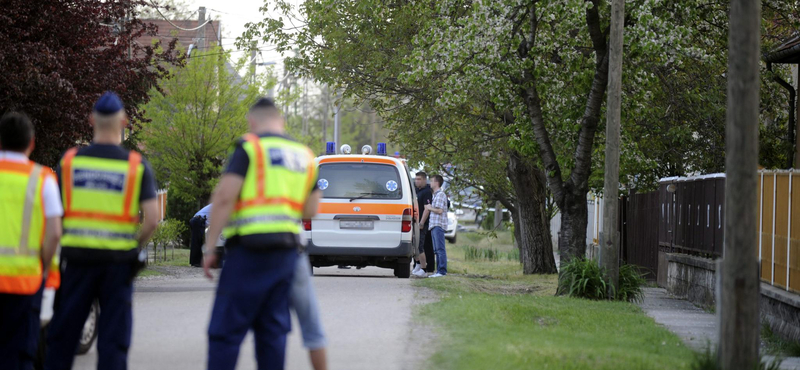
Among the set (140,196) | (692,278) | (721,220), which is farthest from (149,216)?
(692,278)

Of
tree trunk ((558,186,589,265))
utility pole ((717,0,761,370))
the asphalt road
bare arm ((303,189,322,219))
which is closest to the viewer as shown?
bare arm ((303,189,322,219))

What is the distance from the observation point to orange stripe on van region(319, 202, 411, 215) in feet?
51.1

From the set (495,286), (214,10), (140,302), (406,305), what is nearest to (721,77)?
(495,286)

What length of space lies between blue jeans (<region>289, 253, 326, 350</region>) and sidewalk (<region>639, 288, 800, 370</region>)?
3.60m

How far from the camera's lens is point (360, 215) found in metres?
15.6

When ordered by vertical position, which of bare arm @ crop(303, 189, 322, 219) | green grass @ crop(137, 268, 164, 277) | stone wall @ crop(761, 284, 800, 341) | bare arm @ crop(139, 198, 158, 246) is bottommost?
green grass @ crop(137, 268, 164, 277)

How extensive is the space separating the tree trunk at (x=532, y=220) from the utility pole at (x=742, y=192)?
17.4m

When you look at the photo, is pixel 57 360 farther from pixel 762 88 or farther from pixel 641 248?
pixel 641 248

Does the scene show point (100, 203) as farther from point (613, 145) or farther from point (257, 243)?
point (613, 145)

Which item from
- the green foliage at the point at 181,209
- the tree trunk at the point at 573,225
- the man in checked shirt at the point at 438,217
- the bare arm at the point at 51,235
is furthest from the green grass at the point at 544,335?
the green foliage at the point at 181,209

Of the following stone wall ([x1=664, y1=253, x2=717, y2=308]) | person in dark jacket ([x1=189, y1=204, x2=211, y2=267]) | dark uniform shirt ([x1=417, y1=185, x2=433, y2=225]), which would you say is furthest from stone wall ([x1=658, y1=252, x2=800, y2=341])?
person in dark jacket ([x1=189, y1=204, x2=211, y2=267])

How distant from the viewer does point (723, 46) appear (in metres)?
18.1

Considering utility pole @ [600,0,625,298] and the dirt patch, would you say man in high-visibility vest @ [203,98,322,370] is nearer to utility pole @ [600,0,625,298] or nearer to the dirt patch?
utility pole @ [600,0,625,298]

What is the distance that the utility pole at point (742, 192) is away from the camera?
7.02 metres
